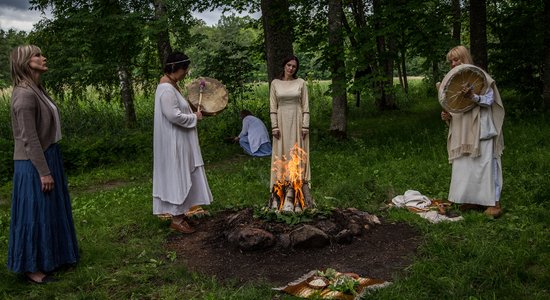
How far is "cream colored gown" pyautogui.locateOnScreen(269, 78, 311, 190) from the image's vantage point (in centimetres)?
738

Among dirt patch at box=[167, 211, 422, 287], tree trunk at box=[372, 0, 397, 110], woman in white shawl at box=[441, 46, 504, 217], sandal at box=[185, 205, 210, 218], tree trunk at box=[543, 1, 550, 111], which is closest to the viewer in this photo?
dirt patch at box=[167, 211, 422, 287]

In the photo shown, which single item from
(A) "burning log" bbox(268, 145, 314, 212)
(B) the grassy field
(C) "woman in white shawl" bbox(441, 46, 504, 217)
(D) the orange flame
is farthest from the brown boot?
(D) the orange flame

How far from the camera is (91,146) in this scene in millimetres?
12766

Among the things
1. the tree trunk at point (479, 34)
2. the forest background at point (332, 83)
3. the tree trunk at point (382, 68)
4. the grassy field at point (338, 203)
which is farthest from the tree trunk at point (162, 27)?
the tree trunk at point (479, 34)

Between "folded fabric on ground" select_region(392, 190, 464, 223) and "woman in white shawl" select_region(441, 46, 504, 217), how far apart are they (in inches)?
16.1

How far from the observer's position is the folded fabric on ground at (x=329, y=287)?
14.4ft

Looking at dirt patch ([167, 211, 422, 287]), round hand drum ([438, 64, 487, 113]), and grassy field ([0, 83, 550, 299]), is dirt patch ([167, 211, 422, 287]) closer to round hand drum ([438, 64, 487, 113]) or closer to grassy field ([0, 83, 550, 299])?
grassy field ([0, 83, 550, 299])

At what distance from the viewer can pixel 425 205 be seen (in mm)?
7223

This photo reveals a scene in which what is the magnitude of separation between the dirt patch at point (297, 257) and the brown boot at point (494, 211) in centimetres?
117

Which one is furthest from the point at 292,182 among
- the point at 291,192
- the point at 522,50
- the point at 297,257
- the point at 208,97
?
the point at 522,50

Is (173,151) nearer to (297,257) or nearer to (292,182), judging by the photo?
(292,182)

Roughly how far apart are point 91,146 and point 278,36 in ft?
18.3

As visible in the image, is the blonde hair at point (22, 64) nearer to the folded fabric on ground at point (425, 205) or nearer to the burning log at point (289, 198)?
the burning log at point (289, 198)

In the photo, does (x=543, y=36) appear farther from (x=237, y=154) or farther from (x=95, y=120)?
(x=95, y=120)
